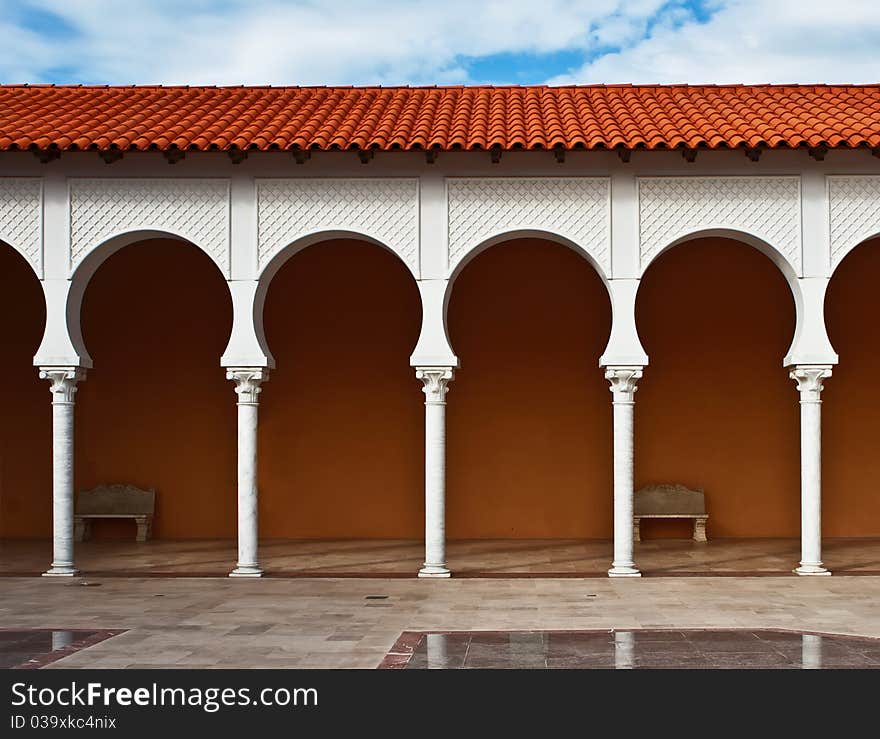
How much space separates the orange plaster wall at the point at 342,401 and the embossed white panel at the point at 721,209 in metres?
4.83

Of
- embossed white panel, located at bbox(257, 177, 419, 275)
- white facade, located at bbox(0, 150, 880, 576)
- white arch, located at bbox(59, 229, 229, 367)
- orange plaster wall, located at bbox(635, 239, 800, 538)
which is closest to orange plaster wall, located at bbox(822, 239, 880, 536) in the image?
orange plaster wall, located at bbox(635, 239, 800, 538)

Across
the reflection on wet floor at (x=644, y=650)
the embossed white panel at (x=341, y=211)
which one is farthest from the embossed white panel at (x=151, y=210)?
the reflection on wet floor at (x=644, y=650)

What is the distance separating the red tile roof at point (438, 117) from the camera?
14.0 metres

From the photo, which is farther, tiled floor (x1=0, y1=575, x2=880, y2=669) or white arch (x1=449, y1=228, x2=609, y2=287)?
white arch (x1=449, y1=228, x2=609, y2=287)

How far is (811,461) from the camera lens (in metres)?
14.2

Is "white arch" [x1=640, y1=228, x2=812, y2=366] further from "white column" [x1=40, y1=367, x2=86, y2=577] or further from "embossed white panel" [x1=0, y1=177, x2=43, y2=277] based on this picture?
"embossed white panel" [x1=0, y1=177, x2=43, y2=277]

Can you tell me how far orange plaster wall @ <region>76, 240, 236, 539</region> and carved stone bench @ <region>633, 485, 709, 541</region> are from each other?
610cm

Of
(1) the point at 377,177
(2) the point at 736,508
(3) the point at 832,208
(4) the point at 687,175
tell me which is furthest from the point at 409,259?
(2) the point at 736,508

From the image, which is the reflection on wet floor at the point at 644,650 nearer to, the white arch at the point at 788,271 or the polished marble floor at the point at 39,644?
the polished marble floor at the point at 39,644

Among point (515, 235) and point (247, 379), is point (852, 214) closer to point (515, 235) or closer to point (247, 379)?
point (515, 235)

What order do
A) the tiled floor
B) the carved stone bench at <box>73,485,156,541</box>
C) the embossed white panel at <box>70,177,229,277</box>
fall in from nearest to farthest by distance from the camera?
the tiled floor
the embossed white panel at <box>70,177,229,277</box>
the carved stone bench at <box>73,485,156,541</box>

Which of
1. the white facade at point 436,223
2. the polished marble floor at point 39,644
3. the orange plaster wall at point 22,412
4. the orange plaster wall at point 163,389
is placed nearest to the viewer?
the polished marble floor at point 39,644

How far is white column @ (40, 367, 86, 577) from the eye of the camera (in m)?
14.4
